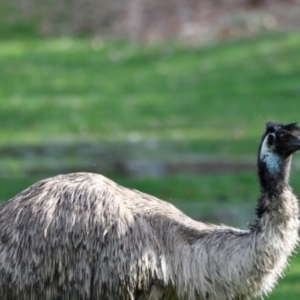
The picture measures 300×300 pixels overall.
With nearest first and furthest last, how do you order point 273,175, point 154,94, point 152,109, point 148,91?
point 273,175 → point 152,109 → point 154,94 → point 148,91

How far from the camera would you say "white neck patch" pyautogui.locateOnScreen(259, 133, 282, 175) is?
7.59 meters

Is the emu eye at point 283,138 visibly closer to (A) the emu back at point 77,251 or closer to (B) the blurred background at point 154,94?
(A) the emu back at point 77,251

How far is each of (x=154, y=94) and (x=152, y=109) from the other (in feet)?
4.53

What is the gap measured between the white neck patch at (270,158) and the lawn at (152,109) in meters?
2.41

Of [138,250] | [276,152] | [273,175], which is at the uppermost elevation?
[276,152]

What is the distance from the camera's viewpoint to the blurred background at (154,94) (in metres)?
14.9

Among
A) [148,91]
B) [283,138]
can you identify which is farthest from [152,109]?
[283,138]

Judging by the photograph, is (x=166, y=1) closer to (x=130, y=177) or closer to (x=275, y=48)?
(x=275, y=48)

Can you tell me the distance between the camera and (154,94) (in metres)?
21.6

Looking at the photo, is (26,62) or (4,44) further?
(4,44)

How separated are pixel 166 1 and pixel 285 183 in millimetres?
21643

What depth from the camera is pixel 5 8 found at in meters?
30.3

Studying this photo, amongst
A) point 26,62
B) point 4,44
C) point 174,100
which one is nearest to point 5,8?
point 4,44

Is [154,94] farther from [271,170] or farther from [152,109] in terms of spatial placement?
[271,170]
